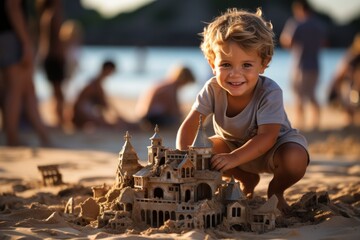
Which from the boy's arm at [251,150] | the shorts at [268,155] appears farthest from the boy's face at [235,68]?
the shorts at [268,155]

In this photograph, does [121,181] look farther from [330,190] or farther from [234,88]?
[330,190]

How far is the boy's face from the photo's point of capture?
515 cm

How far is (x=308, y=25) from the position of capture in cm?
1370

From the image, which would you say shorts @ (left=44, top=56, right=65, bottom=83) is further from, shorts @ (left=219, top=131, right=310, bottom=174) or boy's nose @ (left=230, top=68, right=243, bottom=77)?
boy's nose @ (left=230, top=68, right=243, bottom=77)

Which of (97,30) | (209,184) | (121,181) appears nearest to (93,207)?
(121,181)

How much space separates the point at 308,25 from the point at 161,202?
9622 millimetres

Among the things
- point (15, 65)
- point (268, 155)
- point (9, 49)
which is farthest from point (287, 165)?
point (15, 65)

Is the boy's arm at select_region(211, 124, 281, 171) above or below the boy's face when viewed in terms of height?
below

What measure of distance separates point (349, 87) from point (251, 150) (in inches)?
430

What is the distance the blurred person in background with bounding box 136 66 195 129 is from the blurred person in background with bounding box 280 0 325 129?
2261mm

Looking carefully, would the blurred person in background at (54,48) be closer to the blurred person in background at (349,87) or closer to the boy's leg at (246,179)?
the blurred person in background at (349,87)

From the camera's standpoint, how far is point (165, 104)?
1398 cm

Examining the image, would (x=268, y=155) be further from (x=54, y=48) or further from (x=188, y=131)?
(x=54, y=48)

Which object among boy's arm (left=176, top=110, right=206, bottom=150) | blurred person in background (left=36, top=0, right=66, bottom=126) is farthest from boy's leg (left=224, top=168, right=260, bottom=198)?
blurred person in background (left=36, top=0, right=66, bottom=126)
